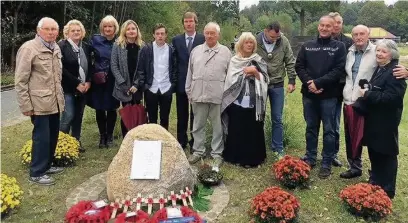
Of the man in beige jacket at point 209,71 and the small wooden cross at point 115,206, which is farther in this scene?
the man in beige jacket at point 209,71

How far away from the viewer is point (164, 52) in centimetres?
594

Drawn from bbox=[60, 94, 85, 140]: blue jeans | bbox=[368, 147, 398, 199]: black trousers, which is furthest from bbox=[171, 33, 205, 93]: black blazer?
bbox=[368, 147, 398, 199]: black trousers

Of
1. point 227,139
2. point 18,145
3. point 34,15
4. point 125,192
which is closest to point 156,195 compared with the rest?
point 125,192

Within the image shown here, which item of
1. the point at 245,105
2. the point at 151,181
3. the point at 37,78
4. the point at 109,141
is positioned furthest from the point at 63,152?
the point at 245,105

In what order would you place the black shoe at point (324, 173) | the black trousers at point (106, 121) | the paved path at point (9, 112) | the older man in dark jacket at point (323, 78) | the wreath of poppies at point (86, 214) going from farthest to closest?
the paved path at point (9, 112) < the black trousers at point (106, 121) < the black shoe at point (324, 173) < the older man in dark jacket at point (323, 78) < the wreath of poppies at point (86, 214)

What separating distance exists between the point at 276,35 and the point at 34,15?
14023 millimetres

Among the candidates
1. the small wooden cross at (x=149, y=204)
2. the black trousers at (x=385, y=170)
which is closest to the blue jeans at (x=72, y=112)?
the small wooden cross at (x=149, y=204)

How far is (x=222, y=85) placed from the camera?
566cm

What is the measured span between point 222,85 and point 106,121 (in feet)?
7.17

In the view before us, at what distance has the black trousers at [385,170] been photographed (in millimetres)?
4675

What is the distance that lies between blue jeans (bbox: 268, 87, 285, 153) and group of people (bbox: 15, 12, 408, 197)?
0.02 m

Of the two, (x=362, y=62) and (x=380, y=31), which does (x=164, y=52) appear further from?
(x=380, y=31)

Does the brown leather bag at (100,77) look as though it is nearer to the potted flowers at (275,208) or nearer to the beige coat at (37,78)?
the beige coat at (37,78)

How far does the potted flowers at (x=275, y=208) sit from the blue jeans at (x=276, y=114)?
1.94 meters
